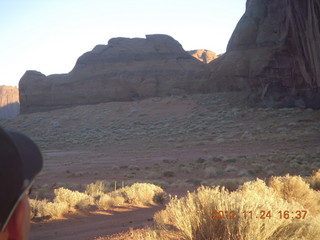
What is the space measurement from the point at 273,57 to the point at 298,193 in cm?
3576

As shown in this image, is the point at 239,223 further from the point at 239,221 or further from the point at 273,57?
the point at 273,57

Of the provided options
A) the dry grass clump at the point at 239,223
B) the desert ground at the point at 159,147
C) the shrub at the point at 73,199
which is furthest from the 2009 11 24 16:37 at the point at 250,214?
the shrub at the point at 73,199

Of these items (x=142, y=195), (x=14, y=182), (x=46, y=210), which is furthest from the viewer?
(x=142, y=195)

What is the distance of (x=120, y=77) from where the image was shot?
207 feet

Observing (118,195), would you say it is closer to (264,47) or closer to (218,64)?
(264,47)

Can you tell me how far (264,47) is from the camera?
42906 mm

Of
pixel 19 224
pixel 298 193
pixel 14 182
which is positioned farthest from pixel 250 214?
pixel 298 193

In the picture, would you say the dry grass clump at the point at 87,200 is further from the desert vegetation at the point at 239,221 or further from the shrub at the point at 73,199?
the desert vegetation at the point at 239,221

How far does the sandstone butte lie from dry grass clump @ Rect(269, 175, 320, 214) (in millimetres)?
18072

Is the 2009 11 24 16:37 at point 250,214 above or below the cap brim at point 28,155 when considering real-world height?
below

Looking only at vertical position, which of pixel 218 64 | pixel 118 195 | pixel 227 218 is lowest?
pixel 118 195

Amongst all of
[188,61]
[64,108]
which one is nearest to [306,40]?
[188,61]

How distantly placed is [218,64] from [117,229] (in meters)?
52.4

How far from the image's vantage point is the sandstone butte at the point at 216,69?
110ft
